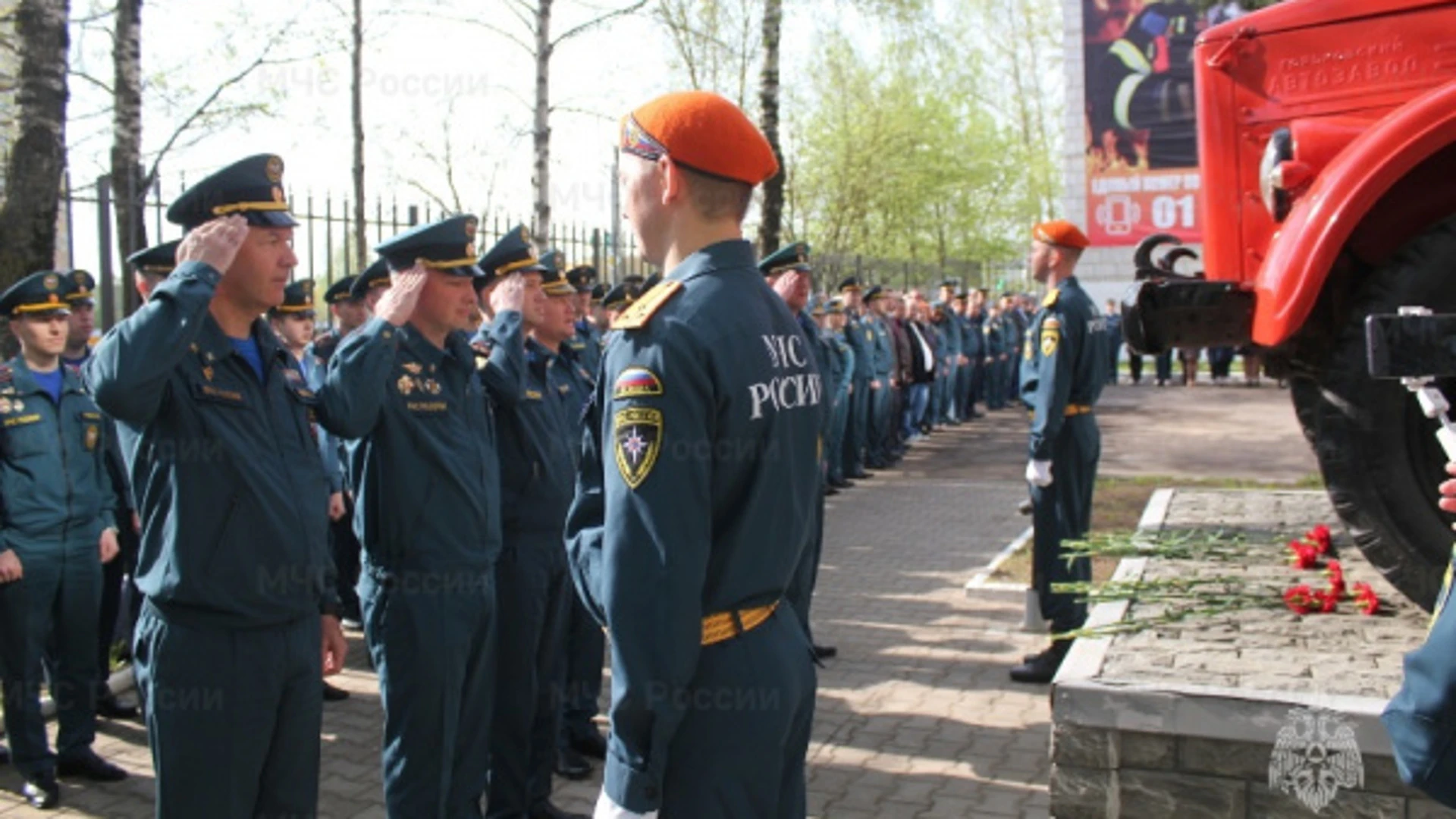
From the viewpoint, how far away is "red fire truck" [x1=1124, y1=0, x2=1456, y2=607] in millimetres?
4398

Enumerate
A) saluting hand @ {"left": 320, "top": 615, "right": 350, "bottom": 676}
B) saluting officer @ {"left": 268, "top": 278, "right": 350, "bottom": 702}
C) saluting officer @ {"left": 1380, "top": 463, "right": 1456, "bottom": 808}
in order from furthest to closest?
saluting officer @ {"left": 268, "top": 278, "right": 350, "bottom": 702} < saluting hand @ {"left": 320, "top": 615, "right": 350, "bottom": 676} < saluting officer @ {"left": 1380, "top": 463, "right": 1456, "bottom": 808}

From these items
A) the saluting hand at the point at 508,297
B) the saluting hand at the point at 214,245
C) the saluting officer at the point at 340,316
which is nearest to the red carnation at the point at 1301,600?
the saluting hand at the point at 508,297

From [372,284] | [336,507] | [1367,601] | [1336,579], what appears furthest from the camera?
[372,284]

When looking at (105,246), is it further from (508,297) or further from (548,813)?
(548,813)

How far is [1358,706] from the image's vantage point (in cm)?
355

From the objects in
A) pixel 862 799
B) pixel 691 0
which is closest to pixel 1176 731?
pixel 862 799

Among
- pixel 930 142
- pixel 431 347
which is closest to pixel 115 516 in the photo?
pixel 431 347

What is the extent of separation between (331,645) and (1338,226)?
140 inches

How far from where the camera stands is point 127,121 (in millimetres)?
9469

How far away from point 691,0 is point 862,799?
14.9 meters

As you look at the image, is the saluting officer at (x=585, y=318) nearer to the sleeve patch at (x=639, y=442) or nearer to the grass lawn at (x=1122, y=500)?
the grass lawn at (x=1122, y=500)

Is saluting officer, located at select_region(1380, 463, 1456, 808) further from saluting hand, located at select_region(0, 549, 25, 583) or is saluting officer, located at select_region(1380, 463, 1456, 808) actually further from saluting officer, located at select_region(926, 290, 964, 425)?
saluting officer, located at select_region(926, 290, 964, 425)

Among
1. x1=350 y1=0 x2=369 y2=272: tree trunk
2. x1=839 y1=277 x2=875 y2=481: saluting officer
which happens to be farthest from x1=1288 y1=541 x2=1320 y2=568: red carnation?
x1=350 y1=0 x2=369 y2=272: tree trunk

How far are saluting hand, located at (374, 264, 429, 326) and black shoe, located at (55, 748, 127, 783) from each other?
2517 mm
